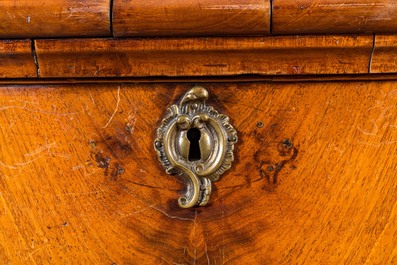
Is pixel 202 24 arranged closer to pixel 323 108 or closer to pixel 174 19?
pixel 174 19

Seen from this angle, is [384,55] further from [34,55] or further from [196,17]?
[34,55]

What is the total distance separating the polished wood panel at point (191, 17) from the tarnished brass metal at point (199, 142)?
66 mm

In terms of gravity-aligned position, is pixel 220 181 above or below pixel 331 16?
below

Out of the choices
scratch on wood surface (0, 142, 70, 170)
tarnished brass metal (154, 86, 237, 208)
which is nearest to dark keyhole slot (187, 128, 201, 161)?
tarnished brass metal (154, 86, 237, 208)

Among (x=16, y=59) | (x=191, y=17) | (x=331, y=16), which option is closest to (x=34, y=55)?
(x=16, y=59)

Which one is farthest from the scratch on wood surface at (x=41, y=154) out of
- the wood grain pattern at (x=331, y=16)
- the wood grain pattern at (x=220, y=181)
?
the wood grain pattern at (x=331, y=16)

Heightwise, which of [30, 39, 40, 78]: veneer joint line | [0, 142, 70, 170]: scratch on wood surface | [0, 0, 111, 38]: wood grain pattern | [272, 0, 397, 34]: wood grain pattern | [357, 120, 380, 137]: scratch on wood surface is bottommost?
[0, 142, 70, 170]: scratch on wood surface

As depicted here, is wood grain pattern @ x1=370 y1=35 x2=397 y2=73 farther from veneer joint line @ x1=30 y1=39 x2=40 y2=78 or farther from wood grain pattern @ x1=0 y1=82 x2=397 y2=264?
veneer joint line @ x1=30 y1=39 x2=40 y2=78

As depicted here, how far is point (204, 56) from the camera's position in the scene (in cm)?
65

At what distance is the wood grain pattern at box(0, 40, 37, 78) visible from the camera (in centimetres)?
65

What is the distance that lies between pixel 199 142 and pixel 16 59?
19 centimetres

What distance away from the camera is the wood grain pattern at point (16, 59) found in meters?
0.65

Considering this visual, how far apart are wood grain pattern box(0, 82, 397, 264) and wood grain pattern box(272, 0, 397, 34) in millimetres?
65

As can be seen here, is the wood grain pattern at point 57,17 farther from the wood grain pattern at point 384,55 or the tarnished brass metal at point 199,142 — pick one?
the wood grain pattern at point 384,55
